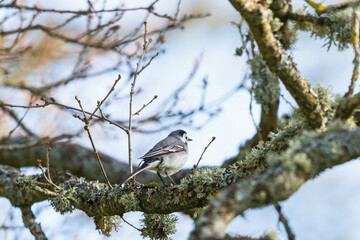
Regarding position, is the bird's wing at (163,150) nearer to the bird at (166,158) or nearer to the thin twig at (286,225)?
the bird at (166,158)

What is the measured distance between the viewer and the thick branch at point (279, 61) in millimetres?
2248

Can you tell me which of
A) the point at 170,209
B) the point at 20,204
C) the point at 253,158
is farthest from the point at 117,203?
the point at 20,204

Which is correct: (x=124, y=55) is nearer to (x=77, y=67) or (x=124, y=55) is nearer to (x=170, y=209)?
(x=77, y=67)

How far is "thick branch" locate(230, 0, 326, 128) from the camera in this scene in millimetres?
2248

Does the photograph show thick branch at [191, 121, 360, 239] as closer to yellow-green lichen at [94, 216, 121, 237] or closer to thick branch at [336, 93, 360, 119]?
thick branch at [336, 93, 360, 119]

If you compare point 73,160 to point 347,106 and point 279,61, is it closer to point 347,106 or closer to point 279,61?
point 279,61

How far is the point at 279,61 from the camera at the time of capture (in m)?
2.29

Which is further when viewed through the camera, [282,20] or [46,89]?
[46,89]

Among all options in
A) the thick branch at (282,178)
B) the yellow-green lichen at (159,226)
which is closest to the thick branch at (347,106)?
the thick branch at (282,178)

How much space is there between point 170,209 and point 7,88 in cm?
266

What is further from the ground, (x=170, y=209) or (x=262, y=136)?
(x=262, y=136)

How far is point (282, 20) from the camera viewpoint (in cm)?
248

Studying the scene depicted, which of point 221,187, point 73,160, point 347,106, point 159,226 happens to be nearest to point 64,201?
point 159,226

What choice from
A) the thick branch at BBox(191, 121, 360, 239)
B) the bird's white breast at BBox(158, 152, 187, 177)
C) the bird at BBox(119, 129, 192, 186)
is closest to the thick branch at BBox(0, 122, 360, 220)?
the thick branch at BBox(191, 121, 360, 239)
